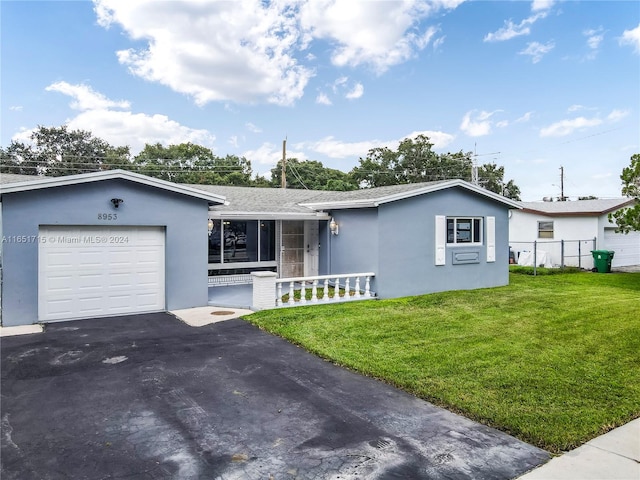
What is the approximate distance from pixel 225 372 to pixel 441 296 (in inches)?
294

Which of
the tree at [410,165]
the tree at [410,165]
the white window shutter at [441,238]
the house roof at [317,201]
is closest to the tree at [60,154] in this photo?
the tree at [410,165]

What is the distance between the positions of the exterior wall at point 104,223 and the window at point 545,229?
16.9 meters

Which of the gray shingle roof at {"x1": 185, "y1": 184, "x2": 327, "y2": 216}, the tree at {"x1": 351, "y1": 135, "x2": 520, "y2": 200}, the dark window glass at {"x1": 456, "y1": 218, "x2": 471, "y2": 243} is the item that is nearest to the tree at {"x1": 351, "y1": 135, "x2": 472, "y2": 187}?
the tree at {"x1": 351, "y1": 135, "x2": 520, "y2": 200}

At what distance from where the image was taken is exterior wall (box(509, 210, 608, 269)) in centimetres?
1867

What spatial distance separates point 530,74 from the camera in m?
18.1

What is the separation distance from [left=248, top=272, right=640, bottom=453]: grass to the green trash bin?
645cm

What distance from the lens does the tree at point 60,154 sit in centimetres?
3319

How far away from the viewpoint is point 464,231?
43.0 ft

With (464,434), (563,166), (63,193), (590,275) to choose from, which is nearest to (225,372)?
(464,434)

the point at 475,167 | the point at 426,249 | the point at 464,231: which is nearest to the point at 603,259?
the point at 464,231

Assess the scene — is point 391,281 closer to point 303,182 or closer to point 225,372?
point 225,372

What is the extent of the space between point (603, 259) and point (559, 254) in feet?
7.07

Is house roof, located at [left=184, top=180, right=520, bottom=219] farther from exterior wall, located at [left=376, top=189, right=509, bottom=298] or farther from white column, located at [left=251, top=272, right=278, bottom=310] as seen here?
white column, located at [left=251, top=272, right=278, bottom=310]

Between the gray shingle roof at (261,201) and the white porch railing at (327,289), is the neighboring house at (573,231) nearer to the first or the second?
the white porch railing at (327,289)
